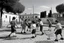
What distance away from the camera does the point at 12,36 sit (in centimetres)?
1014

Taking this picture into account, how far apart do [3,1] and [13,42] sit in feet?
94.3

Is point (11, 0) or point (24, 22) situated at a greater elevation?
point (11, 0)

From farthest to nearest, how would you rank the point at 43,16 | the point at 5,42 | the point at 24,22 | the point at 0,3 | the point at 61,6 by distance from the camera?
the point at 61,6 → the point at 43,16 → the point at 0,3 → the point at 24,22 → the point at 5,42

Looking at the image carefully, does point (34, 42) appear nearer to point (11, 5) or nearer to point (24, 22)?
point (24, 22)

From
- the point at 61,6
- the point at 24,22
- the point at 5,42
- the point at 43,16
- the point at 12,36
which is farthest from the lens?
the point at 61,6

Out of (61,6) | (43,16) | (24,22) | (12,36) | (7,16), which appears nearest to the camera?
(12,36)

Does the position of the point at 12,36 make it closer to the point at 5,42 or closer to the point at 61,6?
the point at 5,42

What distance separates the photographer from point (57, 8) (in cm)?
7969

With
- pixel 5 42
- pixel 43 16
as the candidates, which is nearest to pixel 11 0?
pixel 43 16

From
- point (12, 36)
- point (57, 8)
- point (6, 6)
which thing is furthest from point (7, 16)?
point (12, 36)

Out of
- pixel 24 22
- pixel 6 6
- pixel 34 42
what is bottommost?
pixel 34 42

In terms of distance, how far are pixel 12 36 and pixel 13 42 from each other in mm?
2347

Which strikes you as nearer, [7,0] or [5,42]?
[5,42]

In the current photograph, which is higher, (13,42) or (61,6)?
(61,6)
